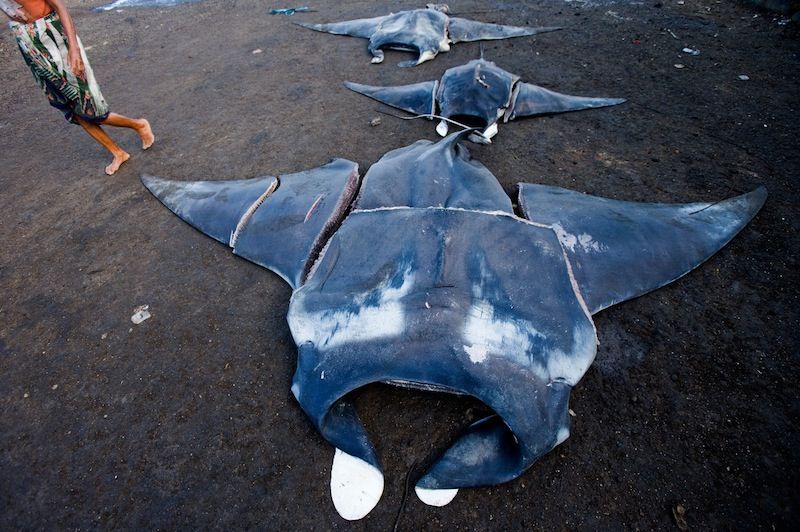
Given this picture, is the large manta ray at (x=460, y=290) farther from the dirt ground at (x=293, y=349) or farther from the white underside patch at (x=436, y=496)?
the dirt ground at (x=293, y=349)

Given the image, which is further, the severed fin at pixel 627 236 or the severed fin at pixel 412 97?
the severed fin at pixel 412 97

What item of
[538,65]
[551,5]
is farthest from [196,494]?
[551,5]

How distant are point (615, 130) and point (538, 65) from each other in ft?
6.41

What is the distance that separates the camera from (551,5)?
24.3 feet

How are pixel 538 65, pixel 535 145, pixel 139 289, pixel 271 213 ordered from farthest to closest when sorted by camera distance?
pixel 538 65, pixel 535 145, pixel 139 289, pixel 271 213

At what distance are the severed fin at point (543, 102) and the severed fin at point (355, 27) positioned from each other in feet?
11.5

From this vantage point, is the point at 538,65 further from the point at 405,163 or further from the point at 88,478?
the point at 88,478

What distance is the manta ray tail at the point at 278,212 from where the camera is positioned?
2.57 m

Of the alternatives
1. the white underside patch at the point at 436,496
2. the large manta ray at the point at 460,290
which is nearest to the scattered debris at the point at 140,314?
the large manta ray at the point at 460,290

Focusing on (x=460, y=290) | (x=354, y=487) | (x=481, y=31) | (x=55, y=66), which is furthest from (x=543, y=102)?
(x=55, y=66)

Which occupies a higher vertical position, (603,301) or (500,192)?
(500,192)

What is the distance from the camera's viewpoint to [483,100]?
4.21m

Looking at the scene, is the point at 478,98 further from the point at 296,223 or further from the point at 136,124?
the point at 136,124

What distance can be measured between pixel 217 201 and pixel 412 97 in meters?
2.63
